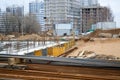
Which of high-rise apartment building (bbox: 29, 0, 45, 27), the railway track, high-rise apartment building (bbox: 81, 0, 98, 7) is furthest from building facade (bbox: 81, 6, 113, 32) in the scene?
the railway track

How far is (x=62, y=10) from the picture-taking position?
3472cm

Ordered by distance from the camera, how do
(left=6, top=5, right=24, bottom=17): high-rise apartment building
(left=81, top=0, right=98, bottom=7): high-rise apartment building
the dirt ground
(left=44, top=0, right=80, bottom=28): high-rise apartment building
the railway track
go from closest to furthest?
1. the railway track
2. the dirt ground
3. (left=6, top=5, right=24, bottom=17): high-rise apartment building
4. (left=44, top=0, right=80, bottom=28): high-rise apartment building
5. (left=81, top=0, right=98, bottom=7): high-rise apartment building

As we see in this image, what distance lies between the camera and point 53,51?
1234 centimetres

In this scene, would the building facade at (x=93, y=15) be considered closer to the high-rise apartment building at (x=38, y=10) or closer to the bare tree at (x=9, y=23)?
the high-rise apartment building at (x=38, y=10)

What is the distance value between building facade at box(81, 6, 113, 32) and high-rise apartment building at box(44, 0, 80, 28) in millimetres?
2466

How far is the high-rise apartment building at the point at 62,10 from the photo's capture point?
110 feet

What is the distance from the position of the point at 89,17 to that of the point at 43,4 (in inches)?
423

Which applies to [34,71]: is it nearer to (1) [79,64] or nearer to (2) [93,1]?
(1) [79,64]

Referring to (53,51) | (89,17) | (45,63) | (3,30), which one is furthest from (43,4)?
(45,63)

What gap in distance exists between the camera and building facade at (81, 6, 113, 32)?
39778mm

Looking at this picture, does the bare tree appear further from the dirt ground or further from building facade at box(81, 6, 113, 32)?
the dirt ground

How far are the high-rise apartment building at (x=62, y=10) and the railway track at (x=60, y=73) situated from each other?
27809 mm

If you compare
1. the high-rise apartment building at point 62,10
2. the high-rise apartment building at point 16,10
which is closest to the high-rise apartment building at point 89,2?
the high-rise apartment building at point 62,10

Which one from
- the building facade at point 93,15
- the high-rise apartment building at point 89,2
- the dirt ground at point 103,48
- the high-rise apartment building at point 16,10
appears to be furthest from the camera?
the high-rise apartment building at point 89,2
